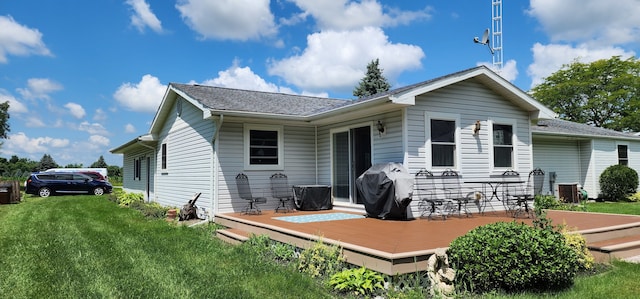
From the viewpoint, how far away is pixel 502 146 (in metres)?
9.52

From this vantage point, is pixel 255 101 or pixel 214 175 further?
pixel 255 101

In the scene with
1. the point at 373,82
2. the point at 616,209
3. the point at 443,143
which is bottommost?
the point at 616,209

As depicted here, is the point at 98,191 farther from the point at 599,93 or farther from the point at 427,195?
the point at 599,93

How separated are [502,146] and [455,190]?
1905 mm

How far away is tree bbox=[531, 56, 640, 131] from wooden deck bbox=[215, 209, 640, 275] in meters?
25.5

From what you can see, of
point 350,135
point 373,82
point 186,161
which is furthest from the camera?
point 373,82

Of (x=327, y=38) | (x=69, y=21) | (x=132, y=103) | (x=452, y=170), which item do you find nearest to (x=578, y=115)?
(x=327, y=38)

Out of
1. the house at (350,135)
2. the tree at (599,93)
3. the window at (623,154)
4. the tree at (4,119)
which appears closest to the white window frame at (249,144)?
the house at (350,135)

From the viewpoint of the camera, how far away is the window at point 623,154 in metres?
16.4

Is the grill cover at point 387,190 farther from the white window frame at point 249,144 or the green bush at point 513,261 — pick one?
the green bush at point 513,261

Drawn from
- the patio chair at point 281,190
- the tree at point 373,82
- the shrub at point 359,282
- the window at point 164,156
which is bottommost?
the shrub at point 359,282

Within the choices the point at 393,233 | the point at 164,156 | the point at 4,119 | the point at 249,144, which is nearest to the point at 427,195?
the point at 393,233

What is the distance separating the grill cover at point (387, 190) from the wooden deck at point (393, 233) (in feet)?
0.88

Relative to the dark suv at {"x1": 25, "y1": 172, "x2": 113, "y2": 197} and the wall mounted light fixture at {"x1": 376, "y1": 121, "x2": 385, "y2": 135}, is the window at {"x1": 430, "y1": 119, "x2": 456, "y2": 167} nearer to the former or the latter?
the wall mounted light fixture at {"x1": 376, "y1": 121, "x2": 385, "y2": 135}
